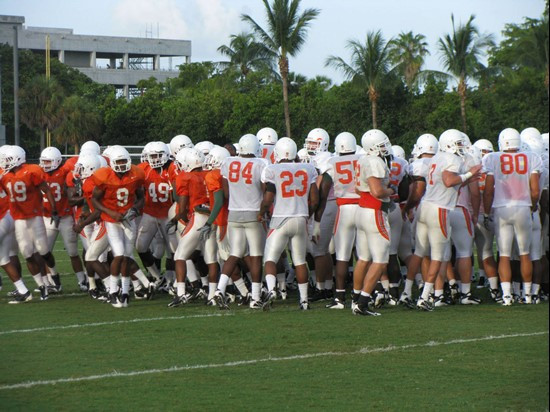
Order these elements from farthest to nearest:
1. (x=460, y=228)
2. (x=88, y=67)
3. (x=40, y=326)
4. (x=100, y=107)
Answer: (x=88, y=67), (x=100, y=107), (x=460, y=228), (x=40, y=326)

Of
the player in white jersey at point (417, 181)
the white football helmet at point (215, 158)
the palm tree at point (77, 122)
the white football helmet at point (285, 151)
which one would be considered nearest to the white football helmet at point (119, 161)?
the white football helmet at point (215, 158)

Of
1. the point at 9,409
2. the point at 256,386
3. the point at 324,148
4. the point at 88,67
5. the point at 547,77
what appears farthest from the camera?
the point at 88,67

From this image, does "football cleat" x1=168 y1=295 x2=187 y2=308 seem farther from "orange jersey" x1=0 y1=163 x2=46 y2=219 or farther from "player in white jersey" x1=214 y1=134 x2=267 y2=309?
"orange jersey" x1=0 y1=163 x2=46 y2=219

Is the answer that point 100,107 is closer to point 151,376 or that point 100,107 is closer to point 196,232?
point 196,232

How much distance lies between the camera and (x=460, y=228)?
35.2ft

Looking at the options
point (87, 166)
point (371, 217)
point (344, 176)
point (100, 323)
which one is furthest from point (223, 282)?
point (87, 166)

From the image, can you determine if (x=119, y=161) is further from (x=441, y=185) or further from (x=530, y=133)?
(x=530, y=133)

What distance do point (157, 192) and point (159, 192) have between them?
31 millimetres

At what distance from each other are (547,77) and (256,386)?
4228mm

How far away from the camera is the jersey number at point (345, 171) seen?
10.6 meters

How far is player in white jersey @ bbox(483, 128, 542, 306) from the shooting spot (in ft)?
34.8

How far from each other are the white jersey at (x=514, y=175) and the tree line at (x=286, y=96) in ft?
1.87

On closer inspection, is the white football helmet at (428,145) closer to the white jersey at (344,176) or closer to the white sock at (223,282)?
the white jersey at (344,176)

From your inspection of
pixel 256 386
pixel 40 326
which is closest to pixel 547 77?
pixel 256 386
